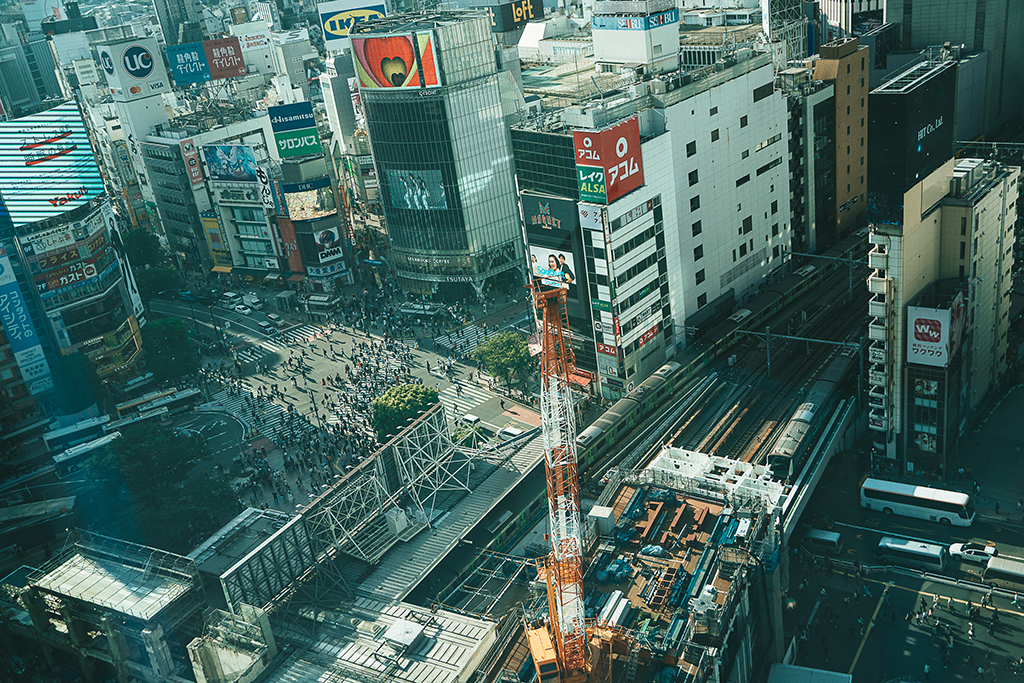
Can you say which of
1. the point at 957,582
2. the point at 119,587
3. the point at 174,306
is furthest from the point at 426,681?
the point at 174,306

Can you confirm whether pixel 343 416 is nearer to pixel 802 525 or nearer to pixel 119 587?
pixel 119 587

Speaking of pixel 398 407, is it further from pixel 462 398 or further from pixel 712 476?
pixel 712 476

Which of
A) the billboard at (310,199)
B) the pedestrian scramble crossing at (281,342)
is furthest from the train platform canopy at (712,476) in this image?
the billboard at (310,199)

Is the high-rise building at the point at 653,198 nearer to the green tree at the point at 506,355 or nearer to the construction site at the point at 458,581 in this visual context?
the green tree at the point at 506,355

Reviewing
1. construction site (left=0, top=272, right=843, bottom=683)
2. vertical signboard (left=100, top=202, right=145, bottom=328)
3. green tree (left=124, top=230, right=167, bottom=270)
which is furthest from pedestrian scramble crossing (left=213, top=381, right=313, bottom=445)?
green tree (left=124, top=230, right=167, bottom=270)

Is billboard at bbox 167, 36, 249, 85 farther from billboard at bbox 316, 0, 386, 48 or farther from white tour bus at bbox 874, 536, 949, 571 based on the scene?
white tour bus at bbox 874, 536, 949, 571

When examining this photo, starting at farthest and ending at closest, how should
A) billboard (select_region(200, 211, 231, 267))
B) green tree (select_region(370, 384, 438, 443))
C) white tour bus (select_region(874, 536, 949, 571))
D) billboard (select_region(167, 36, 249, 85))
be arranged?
billboard (select_region(167, 36, 249, 85))
billboard (select_region(200, 211, 231, 267))
green tree (select_region(370, 384, 438, 443))
white tour bus (select_region(874, 536, 949, 571))
